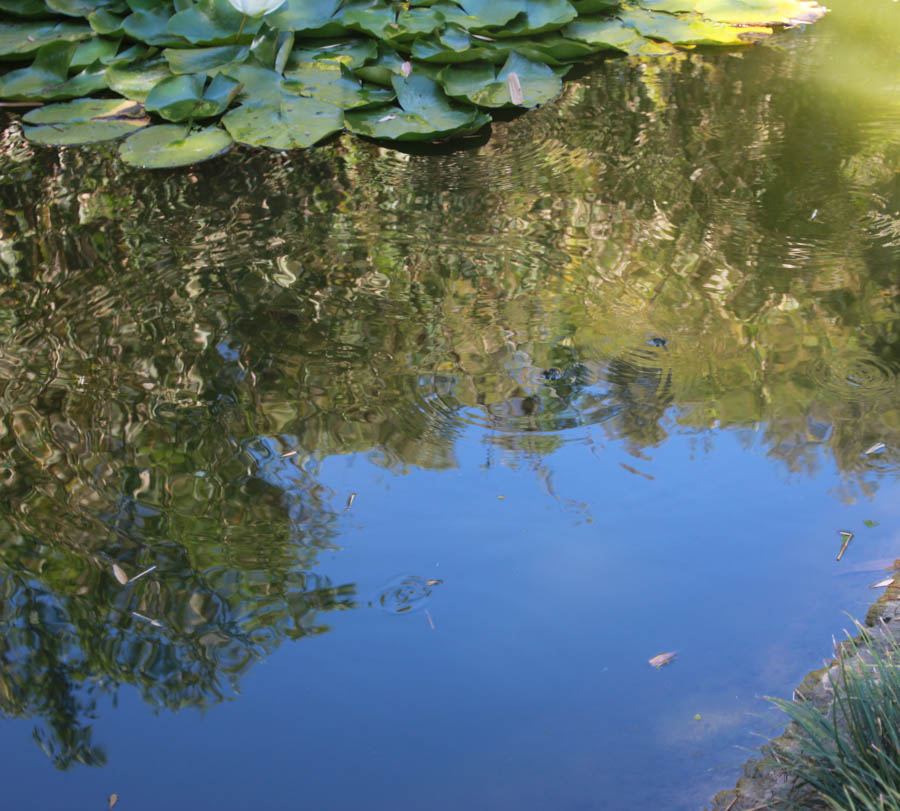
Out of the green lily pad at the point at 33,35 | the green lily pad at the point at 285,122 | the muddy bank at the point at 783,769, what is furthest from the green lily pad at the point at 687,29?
the muddy bank at the point at 783,769

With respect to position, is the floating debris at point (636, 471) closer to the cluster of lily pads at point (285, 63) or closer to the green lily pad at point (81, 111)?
the cluster of lily pads at point (285, 63)

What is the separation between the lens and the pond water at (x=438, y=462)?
1671mm

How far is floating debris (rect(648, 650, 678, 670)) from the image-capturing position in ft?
5.73

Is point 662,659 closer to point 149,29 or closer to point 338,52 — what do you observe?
point 338,52

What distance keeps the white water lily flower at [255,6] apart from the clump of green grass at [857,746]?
339 cm

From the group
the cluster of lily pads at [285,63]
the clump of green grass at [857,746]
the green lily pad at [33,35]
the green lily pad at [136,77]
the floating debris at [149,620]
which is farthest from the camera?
the green lily pad at [33,35]

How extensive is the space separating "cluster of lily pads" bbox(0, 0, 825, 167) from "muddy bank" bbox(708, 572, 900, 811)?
98.0 inches

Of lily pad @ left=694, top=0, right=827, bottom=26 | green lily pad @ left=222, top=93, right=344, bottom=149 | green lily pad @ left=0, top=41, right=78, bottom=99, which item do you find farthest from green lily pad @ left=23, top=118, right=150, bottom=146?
lily pad @ left=694, top=0, right=827, bottom=26

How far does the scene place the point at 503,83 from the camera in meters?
3.74

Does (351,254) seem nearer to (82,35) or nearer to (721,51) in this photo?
(82,35)

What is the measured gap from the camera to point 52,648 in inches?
73.0

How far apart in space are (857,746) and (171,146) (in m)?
3.14

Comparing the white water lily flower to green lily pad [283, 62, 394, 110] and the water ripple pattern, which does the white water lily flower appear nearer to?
green lily pad [283, 62, 394, 110]

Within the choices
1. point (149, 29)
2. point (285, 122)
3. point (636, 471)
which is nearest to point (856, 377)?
point (636, 471)
